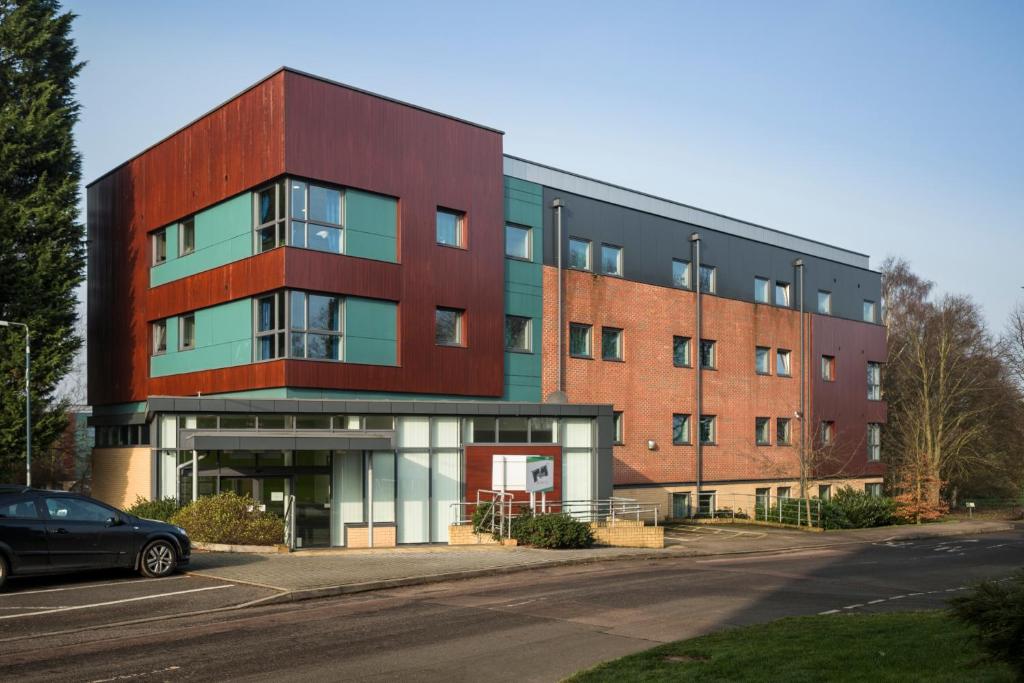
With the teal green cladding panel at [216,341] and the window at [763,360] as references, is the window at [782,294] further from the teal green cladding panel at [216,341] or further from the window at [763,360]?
the teal green cladding panel at [216,341]

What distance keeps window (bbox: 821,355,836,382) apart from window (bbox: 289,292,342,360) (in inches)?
1112

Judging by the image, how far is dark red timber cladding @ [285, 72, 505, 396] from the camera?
1061 inches

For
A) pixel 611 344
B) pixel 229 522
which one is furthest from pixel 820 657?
pixel 611 344

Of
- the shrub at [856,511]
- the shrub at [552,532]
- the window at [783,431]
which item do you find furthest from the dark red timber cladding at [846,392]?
the shrub at [552,532]

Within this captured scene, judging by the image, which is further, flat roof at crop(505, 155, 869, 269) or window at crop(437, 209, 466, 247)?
flat roof at crop(505, 155, 869, 269)

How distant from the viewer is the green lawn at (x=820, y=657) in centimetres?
912

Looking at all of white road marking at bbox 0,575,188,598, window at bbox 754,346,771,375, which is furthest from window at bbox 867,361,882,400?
white road marking at bbox 0,575,188,598

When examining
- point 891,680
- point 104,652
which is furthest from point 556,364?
point 891,680

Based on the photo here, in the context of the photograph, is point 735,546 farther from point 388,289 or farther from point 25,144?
point 25,144

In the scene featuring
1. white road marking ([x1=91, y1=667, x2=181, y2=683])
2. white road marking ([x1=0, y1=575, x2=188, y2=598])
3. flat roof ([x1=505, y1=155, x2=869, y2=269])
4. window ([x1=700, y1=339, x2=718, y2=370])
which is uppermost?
flat roof ([x1=505, y1=155, x2=869, y2=269])

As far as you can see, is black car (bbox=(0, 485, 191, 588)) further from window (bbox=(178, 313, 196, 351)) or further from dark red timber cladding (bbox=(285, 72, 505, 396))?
window (bbox=(178, 313, 196, 351))

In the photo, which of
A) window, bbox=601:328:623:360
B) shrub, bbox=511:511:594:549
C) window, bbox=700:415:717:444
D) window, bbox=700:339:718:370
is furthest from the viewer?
window, bbox=700:339:718:370

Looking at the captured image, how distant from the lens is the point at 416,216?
29172mm

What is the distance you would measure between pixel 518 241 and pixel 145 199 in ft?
41.9
